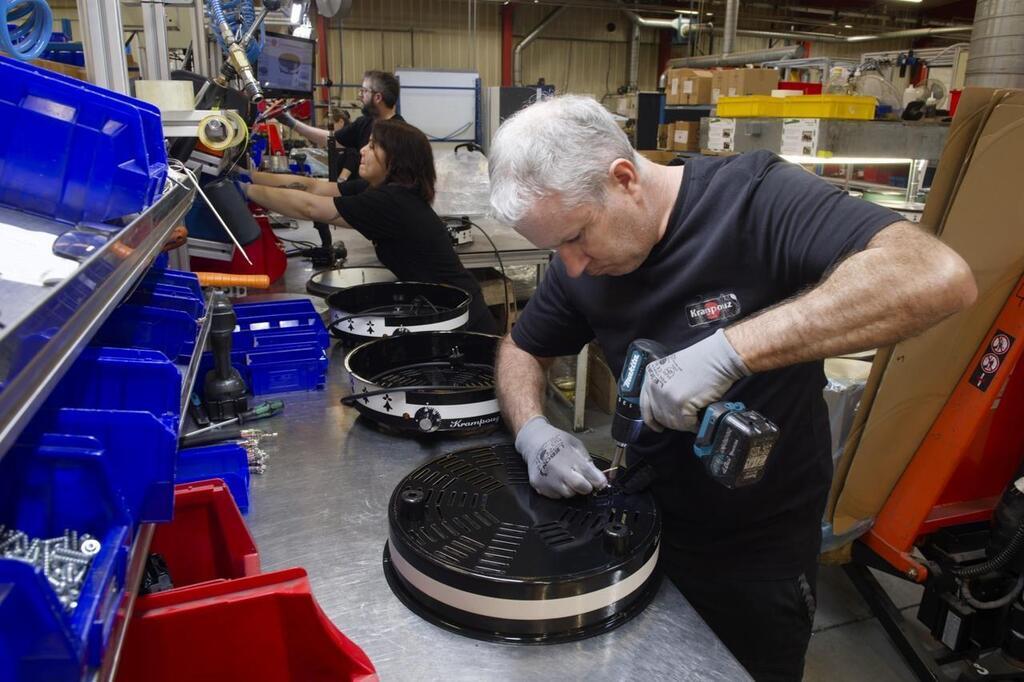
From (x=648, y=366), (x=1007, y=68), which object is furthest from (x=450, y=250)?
(x=1007, y=68)

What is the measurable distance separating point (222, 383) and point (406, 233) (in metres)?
1.36

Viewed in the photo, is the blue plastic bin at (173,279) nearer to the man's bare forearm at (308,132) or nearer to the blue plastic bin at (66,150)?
the blue plastic bin at (66,150)

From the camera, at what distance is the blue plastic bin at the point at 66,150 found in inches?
30.0

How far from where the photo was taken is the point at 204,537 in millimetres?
1024

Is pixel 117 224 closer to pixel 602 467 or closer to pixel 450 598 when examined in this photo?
pixel 450 598

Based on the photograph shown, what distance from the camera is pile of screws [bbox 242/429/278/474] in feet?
4.50

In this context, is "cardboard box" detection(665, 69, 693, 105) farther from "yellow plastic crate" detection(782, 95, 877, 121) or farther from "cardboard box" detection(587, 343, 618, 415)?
"cardboard box" detection(587, 343, 618, 415)

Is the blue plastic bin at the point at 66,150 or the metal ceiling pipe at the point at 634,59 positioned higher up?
the metal ceiling pipe at the point at 634,59

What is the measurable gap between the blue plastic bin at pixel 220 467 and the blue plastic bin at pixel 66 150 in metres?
0.52

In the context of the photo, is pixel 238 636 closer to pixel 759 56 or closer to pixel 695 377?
pixel 695 377

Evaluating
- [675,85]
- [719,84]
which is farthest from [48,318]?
[675,85]

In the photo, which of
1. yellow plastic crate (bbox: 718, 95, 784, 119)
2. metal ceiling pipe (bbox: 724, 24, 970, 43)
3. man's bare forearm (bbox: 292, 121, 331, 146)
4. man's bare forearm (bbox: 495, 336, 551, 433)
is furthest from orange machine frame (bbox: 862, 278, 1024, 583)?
metal ceiling pipe (bbox: 724, 24, 970, 43)

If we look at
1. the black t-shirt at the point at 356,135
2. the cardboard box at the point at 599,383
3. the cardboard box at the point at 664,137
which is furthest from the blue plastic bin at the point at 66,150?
the cardboard box at the point at 664,137

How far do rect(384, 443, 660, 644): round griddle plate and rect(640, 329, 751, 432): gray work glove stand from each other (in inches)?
6.3
